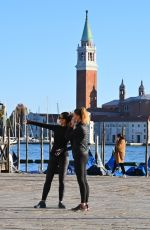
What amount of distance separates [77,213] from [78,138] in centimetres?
103

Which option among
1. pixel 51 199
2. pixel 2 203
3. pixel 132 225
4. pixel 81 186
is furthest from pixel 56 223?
pixel 51 199

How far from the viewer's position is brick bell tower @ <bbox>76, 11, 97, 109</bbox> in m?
147

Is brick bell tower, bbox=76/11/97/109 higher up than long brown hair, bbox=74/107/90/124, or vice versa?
brick bell tower, bbox=76/11/97/109

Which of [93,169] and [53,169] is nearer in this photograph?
[53,169]

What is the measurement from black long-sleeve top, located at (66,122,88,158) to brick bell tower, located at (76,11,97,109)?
447 feet

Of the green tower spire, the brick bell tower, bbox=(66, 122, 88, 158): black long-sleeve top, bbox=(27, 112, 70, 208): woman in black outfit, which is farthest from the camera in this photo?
the green tower spire

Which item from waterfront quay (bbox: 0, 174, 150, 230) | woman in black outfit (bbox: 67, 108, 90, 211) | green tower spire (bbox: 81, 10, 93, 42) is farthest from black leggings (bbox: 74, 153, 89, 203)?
green tower spire (bbox: 81, 10, 93, 42)

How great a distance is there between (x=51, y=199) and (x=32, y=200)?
0.34 meters

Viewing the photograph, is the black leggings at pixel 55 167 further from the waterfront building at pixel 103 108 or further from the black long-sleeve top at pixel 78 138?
the waterfront building at pixel 103 108

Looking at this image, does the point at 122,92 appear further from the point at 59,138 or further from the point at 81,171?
the point at 81,171

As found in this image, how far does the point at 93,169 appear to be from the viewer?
2506cm

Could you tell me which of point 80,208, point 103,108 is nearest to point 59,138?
point 80,208

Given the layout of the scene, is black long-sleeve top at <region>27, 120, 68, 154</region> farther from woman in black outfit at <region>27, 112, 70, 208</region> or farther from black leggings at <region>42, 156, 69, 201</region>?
black leggings at <region>42, 156, 69, 201</region>

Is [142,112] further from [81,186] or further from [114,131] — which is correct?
[81,186]
